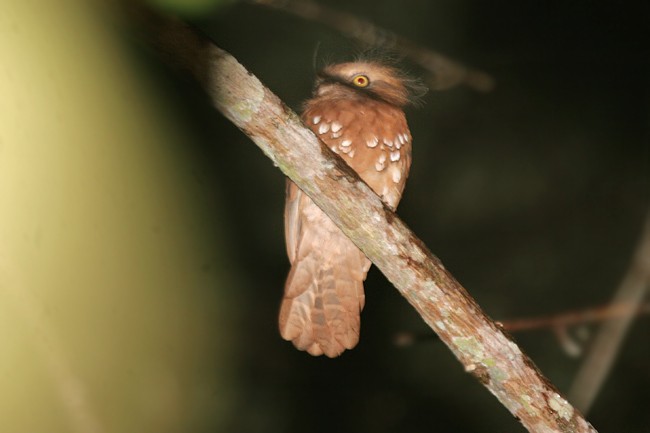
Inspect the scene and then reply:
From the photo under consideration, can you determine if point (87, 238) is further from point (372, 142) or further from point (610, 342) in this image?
point (610, 342)

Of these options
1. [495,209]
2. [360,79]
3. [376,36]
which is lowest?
[360,79]

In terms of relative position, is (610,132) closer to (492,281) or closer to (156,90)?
(492,281)

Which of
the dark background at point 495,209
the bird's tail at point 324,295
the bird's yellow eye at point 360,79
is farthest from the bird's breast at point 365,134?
the dark background at point 495,209

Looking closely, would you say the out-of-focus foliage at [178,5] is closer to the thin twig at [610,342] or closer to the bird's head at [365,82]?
the bird's head at [365,82]

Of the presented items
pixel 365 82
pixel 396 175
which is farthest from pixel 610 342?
pixel 365 82

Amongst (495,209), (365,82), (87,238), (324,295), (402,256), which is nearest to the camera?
(87,238)

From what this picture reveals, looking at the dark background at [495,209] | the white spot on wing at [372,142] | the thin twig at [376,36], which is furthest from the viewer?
the dark background at [495,209]

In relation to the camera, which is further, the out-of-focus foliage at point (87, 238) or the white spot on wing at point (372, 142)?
the white spot on wing at point (372, 142)
